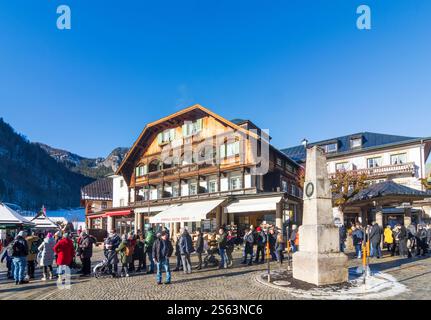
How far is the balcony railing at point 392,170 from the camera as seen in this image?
3478cm

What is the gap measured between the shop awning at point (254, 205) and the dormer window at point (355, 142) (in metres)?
21.5

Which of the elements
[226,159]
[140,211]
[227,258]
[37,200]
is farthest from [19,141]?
[227,258]

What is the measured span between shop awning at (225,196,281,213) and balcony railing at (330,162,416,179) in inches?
547

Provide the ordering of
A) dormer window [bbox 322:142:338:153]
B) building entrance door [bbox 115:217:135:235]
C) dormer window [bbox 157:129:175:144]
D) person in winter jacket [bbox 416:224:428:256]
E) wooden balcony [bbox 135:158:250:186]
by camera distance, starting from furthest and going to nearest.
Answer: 1. dormer window [bbox 322:142:338:153]
2. building entrance door [bbox 115:217:135:235]
3. dormer window [bbox 157:129:175:144]
4. wooden balcony [bbox 135:158:250:186]
5. person in winter jacket [bbox 416:224:428:256]

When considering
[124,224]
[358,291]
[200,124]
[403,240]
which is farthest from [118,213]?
[358,291]

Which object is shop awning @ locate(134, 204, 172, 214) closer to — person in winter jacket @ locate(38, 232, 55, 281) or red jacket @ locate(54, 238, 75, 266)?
person in winter jacket @ locate(38, 232, 55, 281)

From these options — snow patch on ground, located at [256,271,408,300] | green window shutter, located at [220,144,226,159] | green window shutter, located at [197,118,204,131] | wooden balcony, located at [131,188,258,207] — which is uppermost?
green window shutter, located at [197,118,204,131]

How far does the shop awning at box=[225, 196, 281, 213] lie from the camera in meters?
24.6

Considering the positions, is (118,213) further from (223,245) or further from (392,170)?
(392,170)

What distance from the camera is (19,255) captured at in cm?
1162

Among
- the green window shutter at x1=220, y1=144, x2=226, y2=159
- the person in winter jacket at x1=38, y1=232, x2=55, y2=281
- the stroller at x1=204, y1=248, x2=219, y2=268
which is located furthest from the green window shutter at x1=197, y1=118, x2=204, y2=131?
the person in winter jacket at x1=38, y1=232, x2=55, y2=281

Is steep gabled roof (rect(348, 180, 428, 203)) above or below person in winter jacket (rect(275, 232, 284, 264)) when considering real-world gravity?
above

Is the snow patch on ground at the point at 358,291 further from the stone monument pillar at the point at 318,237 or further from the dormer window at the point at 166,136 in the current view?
the dormer window at the point at 166,136
